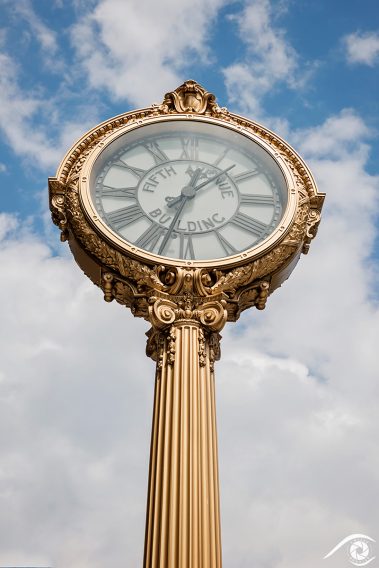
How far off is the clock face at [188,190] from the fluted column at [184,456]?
35.3 inches

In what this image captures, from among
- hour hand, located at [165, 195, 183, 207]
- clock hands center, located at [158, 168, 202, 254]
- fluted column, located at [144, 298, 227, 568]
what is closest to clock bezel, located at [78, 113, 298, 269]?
clock hands center, located at [158, 168, 202, 254]

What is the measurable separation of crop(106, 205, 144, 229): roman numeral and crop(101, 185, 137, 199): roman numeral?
17cm

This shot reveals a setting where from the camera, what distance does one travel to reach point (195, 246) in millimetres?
6684

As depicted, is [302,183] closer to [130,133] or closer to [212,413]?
[130,133]

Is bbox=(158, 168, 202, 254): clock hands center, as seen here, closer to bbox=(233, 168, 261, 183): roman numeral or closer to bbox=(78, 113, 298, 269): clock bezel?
bbox=(78, 113, 298, 269): clock bezel

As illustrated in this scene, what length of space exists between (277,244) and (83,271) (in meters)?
1.70

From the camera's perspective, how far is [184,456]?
539 cm

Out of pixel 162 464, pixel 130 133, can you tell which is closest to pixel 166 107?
pixel 130 133

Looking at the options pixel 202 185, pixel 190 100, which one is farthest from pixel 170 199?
pixel 190 100

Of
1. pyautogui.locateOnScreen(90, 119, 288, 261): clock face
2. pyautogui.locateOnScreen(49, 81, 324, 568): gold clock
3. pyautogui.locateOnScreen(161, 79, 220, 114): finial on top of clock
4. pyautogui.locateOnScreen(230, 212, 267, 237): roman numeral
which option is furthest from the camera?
pyautogui.locateOnScreen(161, 79, 220, 114): finial on top of clock

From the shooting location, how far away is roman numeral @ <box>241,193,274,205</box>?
7.11 m

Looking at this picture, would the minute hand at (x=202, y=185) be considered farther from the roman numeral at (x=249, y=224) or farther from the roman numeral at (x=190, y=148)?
the roman numeral at (x=249, y=224)

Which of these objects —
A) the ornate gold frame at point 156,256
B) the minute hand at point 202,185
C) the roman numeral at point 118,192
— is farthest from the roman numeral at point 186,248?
the roman numeral at point 118,192

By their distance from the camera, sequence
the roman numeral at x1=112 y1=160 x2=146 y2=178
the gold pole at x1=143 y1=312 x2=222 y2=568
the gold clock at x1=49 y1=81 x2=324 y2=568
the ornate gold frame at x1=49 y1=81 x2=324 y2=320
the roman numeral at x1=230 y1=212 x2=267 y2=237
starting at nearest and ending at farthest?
the gold pole at x1=143 y1=312 x2=222 y2=568 → the gold clock at x1=49 y1=81 x2=324 y2=568 → the ornate gold frame at x1=49 y1=81 x2=324 y2=320 → the roman numeral at x1=230 y1=212 x2=267 y2=237 → the roman numeral at x1=112 y1=160 x2=146 y2=178
